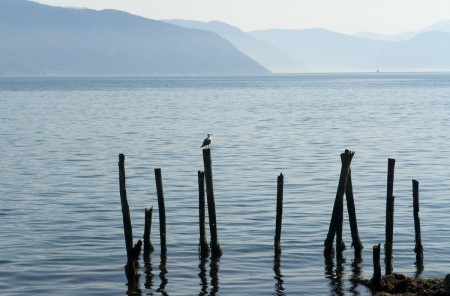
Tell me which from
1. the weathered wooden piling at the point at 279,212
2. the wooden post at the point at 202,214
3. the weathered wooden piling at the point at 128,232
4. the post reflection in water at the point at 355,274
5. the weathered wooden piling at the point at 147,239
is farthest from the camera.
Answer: the weathered wooden piling at the point at 147,239

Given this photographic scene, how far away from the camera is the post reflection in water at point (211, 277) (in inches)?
887

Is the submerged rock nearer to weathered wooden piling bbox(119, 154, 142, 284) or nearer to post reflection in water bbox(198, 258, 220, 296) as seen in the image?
post reflection in water bbox(198, 258, 220, 296)

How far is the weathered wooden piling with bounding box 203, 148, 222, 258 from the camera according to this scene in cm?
2283

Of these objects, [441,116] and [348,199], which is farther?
[441,116]

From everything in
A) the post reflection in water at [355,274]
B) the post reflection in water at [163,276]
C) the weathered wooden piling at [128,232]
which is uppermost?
the weathered wooden piling at [128,232]

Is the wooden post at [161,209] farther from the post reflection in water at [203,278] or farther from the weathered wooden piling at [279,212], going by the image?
the weathered wooden piling at [279,212]

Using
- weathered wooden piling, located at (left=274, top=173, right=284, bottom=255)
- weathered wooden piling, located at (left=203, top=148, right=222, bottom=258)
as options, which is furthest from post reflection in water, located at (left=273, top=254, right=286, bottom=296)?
weathered wooden piling, located at (left=203, top=148, right=222, bottom=258)

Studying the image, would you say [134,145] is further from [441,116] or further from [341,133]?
[441,116]

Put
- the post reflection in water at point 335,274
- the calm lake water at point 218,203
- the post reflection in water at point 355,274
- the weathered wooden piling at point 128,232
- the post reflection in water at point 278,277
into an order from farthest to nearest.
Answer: the calm lake water at point 218,203, the post reflection in water at point 335,274, the post reflection in water at point 278,277, the post reflection in water at point 355,274, the weathered wooden piling at point 128,232

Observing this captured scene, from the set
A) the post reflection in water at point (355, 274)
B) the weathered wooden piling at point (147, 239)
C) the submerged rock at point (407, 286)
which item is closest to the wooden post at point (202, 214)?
Answer: the weathered wooden piling at point (147, 239)

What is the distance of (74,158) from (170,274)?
2714cm

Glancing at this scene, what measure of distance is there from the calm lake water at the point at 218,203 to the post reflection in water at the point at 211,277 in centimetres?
5

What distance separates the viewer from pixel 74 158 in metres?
50.2

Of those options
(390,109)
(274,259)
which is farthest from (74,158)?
(390,109)
